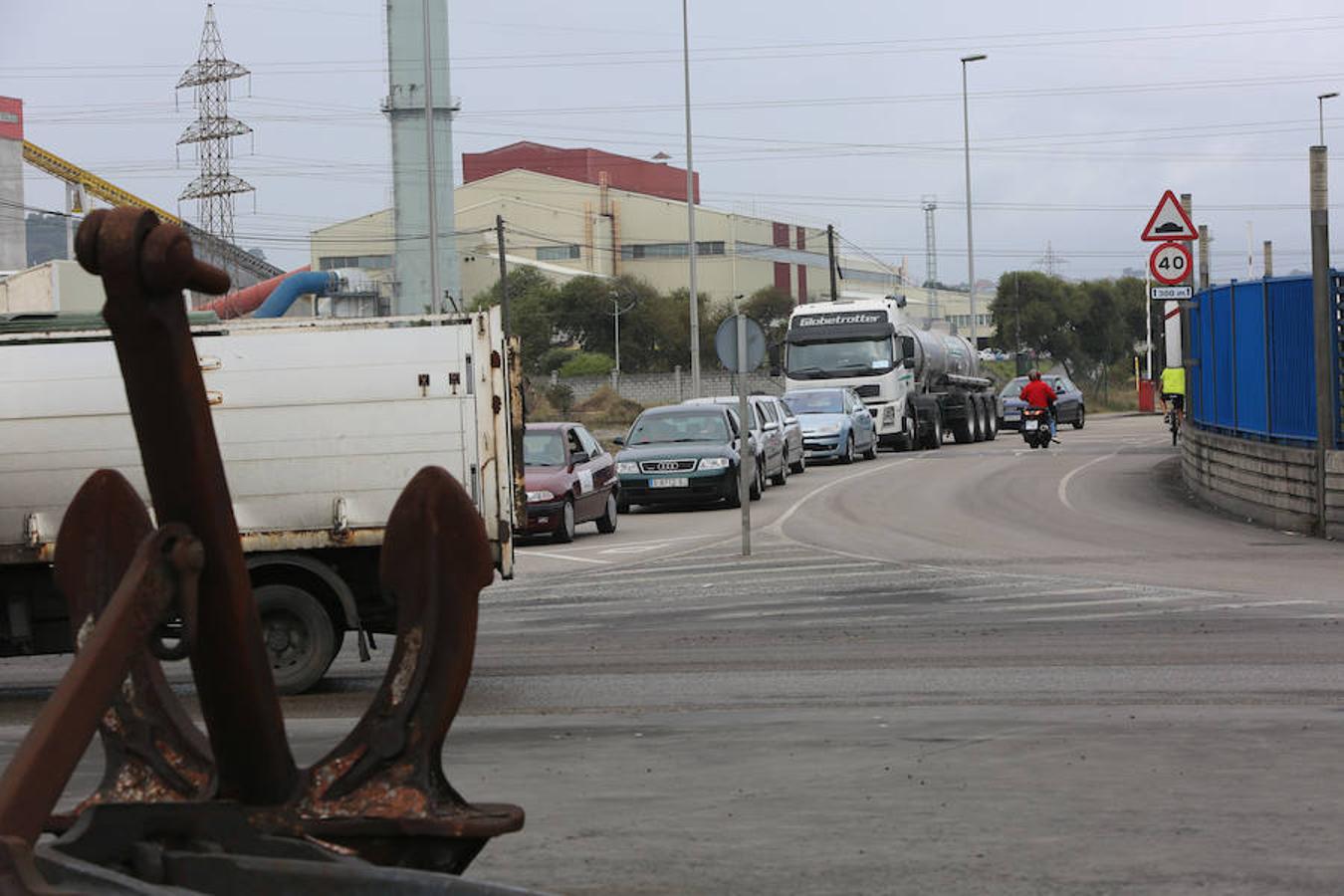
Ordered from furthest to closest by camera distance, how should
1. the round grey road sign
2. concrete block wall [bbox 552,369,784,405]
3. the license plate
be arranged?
concrete block wall [bbox 552,369,784,405]
the license plate
the round grey road sign

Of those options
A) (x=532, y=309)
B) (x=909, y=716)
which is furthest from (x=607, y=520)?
(x=532, y=309)

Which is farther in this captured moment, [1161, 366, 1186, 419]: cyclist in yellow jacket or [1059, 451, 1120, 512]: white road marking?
[1161, 366, 1186, 419]: cyclist in yellow jacket

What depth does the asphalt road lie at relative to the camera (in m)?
7.02

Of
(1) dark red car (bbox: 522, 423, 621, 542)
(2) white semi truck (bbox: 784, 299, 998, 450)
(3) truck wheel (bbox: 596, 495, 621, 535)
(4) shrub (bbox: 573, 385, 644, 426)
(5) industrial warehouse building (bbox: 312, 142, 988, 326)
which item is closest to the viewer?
(1) dark red car (bbox: 522, 423, 621, 542)

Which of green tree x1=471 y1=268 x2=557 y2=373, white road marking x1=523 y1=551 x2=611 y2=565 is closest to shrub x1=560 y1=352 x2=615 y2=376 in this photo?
green tree x1=471 y1=268 x2=557 y2=373

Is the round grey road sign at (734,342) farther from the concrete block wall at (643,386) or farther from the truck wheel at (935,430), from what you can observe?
the concrete block wall at (643,386)

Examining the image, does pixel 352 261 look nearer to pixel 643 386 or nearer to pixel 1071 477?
pixel 643 386

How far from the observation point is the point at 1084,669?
41.4ft

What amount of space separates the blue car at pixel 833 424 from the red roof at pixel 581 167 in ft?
286

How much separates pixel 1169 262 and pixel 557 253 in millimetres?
92713

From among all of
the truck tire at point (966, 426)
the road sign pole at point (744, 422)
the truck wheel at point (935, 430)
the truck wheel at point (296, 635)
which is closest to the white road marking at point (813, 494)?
the road sign pole at point (744, 422)

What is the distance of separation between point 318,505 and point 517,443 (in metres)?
1.79

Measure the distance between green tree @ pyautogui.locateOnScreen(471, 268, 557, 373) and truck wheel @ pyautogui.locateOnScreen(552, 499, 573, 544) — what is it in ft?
243

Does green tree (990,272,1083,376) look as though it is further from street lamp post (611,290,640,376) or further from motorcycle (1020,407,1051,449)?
motorcycle (1020,407,1051,449)
